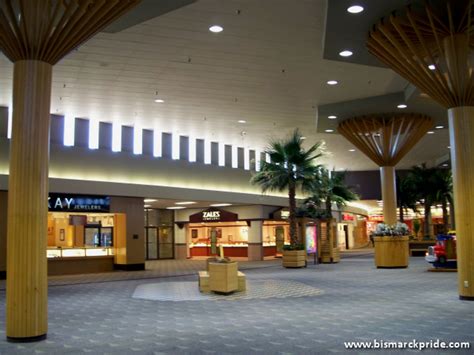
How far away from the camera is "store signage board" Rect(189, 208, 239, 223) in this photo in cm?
2503

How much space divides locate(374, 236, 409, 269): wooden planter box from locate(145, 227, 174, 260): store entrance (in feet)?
43.7

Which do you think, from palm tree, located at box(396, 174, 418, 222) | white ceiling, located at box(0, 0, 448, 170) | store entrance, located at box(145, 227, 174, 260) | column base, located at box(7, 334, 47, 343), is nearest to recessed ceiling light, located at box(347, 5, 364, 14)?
white ceiling, located at box(0, 0, 448, 170)

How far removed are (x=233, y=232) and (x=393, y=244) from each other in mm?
11611

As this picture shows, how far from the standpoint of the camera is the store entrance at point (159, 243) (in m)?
26.2

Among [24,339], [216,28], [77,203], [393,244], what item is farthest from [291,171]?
[24,339]

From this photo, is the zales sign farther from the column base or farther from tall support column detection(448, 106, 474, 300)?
the column base

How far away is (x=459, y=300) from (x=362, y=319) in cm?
278

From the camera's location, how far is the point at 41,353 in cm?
585

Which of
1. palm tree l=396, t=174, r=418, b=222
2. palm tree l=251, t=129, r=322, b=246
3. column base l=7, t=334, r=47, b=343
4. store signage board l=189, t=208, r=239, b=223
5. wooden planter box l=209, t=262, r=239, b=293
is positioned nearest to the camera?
column base l=7, t=334, r=47, b=343

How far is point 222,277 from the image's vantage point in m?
10.5

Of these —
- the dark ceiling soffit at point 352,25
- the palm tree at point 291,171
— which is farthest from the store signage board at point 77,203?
the dark ceiling soffit at point 352,25

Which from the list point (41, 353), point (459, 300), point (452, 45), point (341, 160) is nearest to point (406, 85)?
point (452, 45)

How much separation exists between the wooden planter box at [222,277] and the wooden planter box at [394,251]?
7642 millimetres

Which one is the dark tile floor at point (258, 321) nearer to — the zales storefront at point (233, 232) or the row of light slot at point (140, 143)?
the row of light slot at point (140, 143)
